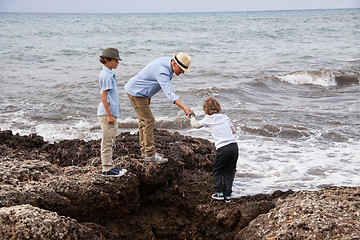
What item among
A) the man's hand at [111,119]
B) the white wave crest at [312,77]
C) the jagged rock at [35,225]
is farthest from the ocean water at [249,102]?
the jagged rock at [35,225]

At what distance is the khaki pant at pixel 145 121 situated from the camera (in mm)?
5477

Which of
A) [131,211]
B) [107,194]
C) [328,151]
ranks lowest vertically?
[328,151]

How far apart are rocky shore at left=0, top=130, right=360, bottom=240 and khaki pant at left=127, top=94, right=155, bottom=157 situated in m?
0.20

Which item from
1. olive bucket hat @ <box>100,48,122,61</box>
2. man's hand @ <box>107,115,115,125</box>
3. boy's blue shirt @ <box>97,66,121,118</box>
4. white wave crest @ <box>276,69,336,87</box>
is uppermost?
olive bucket hat @ <box>100,48,122,61</box>

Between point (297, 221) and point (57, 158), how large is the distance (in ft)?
11.7

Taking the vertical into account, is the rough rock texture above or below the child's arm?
below

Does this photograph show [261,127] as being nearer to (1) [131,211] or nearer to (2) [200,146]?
(2) [200,146]

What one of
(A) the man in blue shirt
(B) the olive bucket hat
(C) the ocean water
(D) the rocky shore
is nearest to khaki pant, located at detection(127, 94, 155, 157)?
(A) the man in blue shirt

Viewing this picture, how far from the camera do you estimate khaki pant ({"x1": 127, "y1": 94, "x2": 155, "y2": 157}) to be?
5.48 meters

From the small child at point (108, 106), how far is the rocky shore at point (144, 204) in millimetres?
162

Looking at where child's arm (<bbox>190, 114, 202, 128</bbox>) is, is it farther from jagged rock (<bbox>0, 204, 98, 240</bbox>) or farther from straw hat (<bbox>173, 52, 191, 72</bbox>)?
jagged rock (<bbox>0, 204, 98, 240</bbox>)

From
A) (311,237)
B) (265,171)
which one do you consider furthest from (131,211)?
(265,171)

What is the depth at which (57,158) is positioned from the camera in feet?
20.1

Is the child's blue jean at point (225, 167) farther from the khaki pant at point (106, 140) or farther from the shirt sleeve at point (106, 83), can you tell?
the shirt sleeve at point (106, 83)
